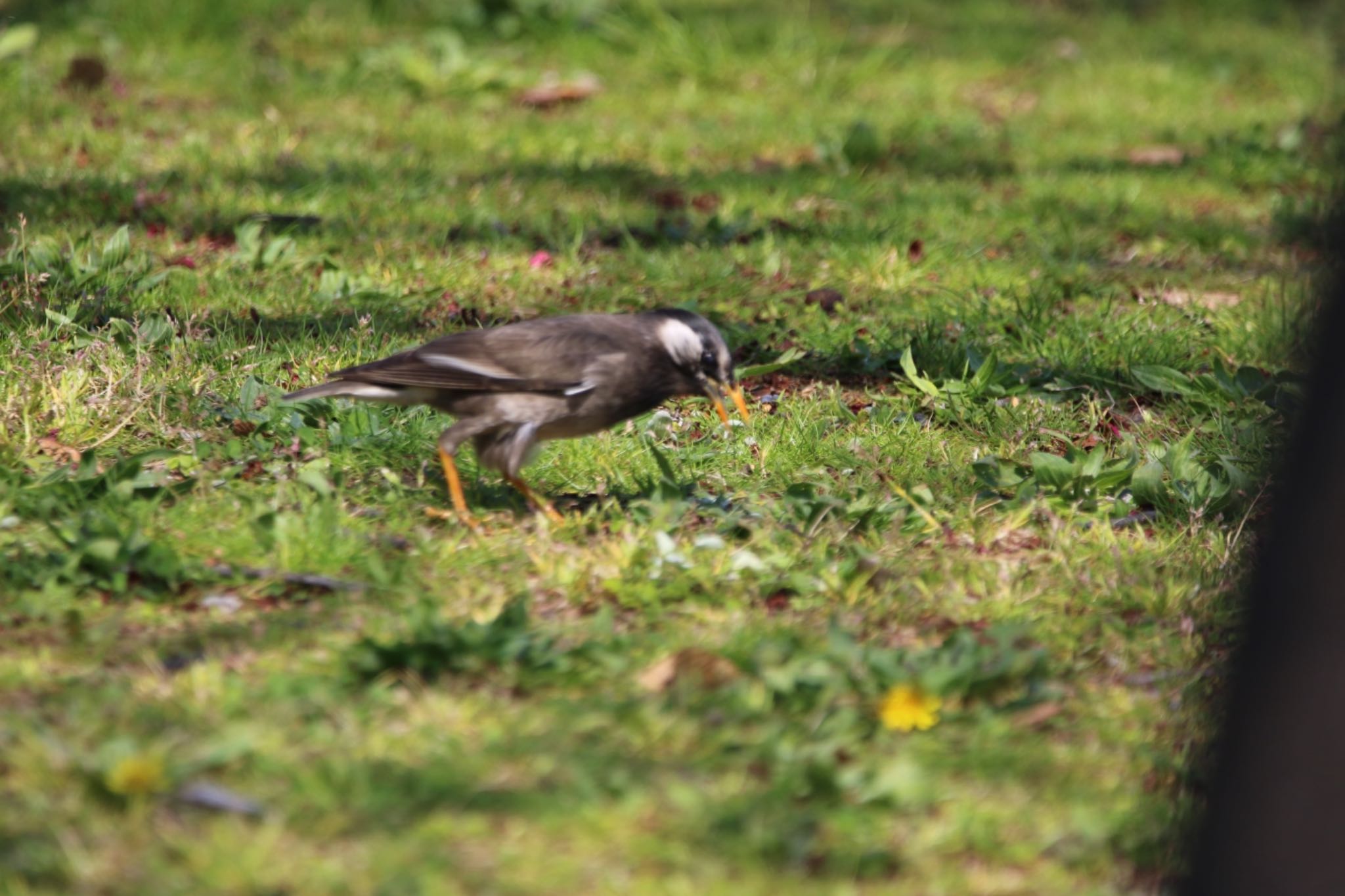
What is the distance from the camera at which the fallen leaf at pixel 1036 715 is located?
Result: 3.99 metres

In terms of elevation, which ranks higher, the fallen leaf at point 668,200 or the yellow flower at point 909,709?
the yellow flower at point 909,709

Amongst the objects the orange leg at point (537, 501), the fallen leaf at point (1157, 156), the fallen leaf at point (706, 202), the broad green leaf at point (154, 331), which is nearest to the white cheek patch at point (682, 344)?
the orange leg at point (537, 501)

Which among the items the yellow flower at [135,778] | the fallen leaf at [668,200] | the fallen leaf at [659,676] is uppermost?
the yellow flower at [135,778]

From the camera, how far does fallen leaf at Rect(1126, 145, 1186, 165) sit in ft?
35.1

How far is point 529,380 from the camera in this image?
550 cm

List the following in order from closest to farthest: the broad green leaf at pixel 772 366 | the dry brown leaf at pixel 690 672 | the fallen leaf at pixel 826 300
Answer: the dry brown leaf at pixel 690 672 < the broad green leaf at pixel 772 366 < the fallen leaf at pixel 826 300

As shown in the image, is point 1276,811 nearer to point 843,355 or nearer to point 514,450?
point 514,450

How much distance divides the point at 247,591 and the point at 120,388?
165cm

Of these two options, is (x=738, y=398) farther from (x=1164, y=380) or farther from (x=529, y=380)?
(x=1164, y=380)

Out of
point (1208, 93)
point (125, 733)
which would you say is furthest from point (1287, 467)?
point (1208, 93)

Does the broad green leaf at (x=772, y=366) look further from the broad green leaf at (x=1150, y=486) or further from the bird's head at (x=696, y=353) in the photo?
the broad green leaf at (x=1150, y=486)

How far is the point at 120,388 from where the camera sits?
19.4 ft

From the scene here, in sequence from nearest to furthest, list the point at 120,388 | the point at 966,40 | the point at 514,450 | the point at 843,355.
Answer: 1. the point at 514,450
2. the point at 120,388
3. the point at 843,355
4. the point at 966,40

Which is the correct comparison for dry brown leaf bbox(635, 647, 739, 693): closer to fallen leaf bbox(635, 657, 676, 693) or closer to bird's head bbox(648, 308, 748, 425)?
fallen leaf bbox(635, 657, 676, 693)
